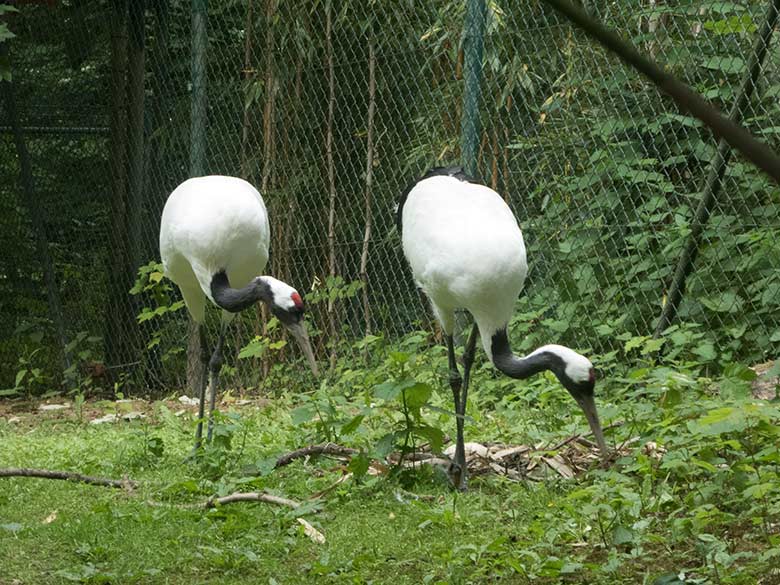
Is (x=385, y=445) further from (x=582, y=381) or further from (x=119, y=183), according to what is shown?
(x=119, y=183)

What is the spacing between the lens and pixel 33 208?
8.86 m

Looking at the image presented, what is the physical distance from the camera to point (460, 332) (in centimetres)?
672

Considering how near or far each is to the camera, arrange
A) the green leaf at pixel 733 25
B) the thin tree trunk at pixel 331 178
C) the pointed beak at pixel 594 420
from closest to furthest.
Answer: the pointed beak at pixel 594 420
the green leaf at pixel 733 25
the thin tree trunk at pixel 331 178

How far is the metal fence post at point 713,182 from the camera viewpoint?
5.34 m

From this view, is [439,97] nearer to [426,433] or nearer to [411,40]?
[411,40]

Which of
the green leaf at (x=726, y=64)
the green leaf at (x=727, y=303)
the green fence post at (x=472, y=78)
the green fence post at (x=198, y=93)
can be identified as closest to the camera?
the green leaf at (x=726, y=64)

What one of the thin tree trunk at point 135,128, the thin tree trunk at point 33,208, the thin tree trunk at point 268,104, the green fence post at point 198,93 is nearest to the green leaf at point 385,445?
the thin tree trunk at point 268,104

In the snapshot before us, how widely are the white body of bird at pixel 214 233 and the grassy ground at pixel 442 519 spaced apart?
1.27m

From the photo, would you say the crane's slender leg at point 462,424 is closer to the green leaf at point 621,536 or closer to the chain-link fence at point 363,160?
the chain-link fence at point 363,160

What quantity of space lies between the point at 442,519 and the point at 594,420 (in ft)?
2.69

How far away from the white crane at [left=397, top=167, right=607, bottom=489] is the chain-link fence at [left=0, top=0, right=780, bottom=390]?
61cm

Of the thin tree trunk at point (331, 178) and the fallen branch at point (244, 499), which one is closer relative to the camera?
the fallen branch at point (244, 499)

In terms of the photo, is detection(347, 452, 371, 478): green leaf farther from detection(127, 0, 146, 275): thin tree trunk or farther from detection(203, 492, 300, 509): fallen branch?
detection(127, 0, 146, 275): thin tree trunk

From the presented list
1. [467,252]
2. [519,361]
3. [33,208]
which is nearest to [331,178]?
[33,208]
